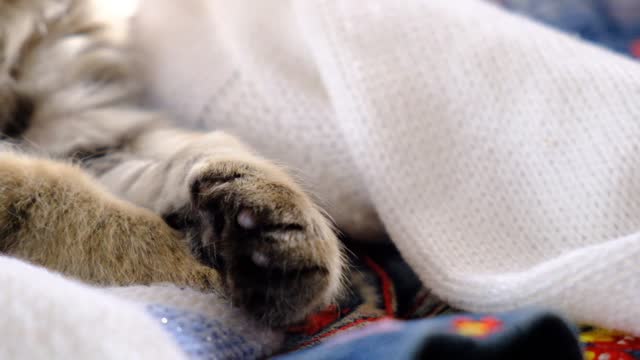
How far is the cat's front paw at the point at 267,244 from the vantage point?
1.98ft

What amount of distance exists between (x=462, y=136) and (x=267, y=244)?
1.10ft

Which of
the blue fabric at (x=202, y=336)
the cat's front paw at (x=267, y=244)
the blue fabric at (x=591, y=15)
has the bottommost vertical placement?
the blue fabric at (x=202, y=336)

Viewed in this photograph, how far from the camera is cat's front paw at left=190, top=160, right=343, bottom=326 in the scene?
1.98 feet

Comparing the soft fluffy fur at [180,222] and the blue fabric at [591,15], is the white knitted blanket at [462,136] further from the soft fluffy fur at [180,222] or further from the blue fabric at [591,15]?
the blue fabric at [591,15]

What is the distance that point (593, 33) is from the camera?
1.50m

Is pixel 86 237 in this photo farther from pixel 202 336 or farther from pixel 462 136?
pixel 462 136

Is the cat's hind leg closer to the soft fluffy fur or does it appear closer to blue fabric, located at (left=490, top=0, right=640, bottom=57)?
the soft fluffy fur

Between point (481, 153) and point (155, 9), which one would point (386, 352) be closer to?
point (481, 153)

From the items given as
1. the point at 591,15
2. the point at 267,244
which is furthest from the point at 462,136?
the point at 591,15

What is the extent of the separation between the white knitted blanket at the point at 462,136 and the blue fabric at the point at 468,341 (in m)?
0.19

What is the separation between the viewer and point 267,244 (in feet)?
1.99

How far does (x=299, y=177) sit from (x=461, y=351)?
1.21 ft

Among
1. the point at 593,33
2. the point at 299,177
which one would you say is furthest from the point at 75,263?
the point at 593,33

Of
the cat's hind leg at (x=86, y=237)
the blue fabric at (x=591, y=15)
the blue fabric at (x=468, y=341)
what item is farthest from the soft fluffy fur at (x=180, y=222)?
the blue fabric at (x=591, y=15)
